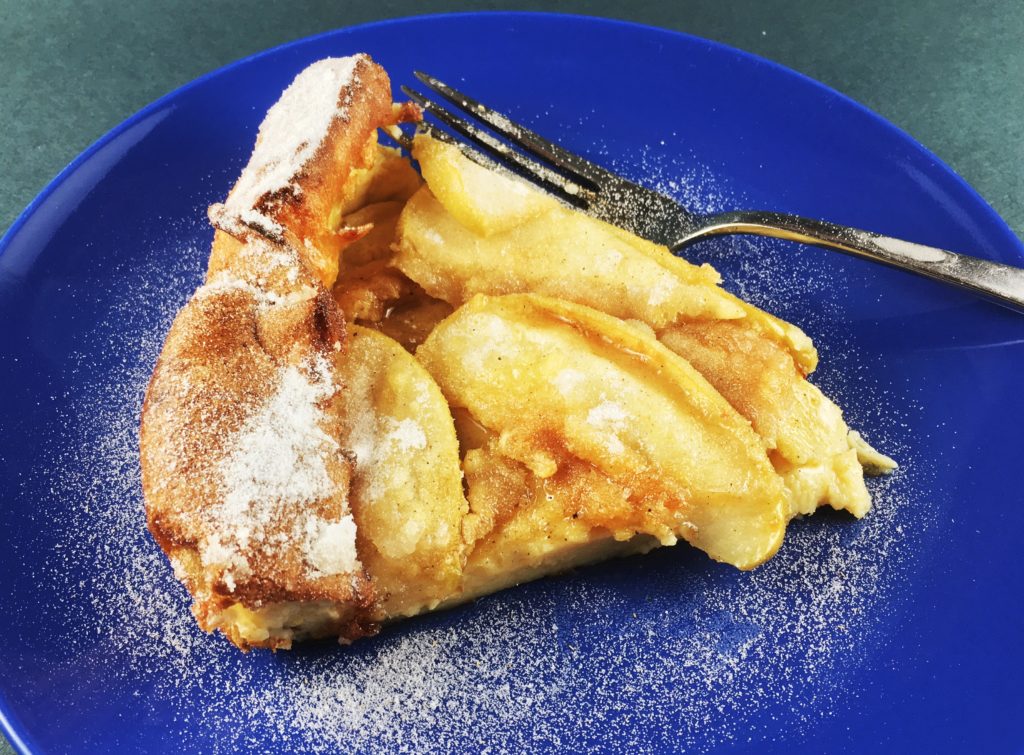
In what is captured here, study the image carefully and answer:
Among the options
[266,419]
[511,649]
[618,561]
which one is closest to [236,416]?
[266,419]

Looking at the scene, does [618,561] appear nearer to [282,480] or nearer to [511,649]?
[511,649]

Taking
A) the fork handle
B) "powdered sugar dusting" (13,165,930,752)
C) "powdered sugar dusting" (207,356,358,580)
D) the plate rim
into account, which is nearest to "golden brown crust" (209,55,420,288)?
"powdered sugar dusting" (207,356,358,580)

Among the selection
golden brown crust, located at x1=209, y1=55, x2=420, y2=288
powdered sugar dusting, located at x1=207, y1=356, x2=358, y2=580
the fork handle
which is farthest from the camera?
the fork handle

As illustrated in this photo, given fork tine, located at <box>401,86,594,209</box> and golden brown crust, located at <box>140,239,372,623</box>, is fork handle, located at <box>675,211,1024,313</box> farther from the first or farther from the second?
golden brown crust, located at <box>140,239,372,623</box>

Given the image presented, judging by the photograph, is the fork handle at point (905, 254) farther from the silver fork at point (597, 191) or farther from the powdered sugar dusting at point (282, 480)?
the powdered sugar dusting at point (282, 480)

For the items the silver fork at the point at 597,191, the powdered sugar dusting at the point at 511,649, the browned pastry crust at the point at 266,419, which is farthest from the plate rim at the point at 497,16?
the browned pastry crust at the point at 266,419
